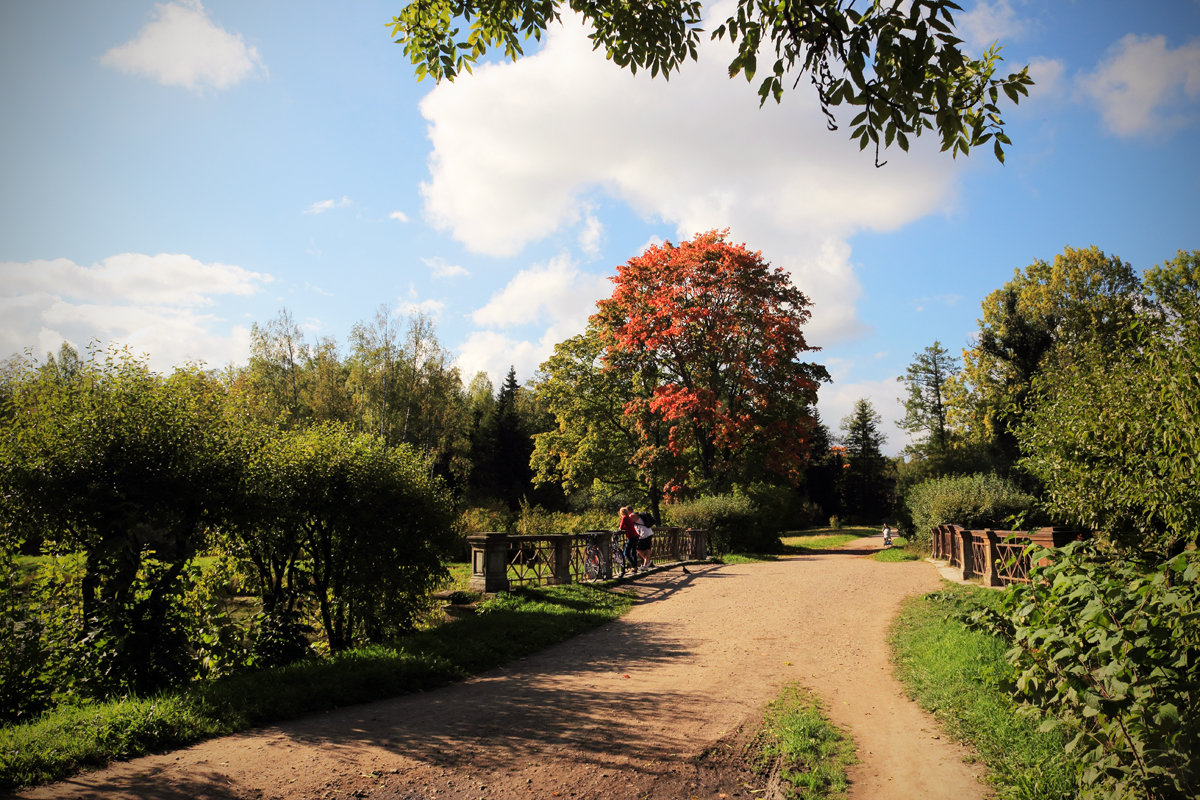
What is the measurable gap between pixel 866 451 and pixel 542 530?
151 ft

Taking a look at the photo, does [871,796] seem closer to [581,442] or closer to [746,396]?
[746,396]

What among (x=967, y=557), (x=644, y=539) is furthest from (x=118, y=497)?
(x=967, y=557)

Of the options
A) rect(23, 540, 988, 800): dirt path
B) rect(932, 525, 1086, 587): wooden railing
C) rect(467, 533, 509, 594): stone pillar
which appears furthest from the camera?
rect(932, 525, 1086, 587): wooden railing

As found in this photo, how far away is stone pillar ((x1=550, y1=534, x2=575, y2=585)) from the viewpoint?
1452 cm

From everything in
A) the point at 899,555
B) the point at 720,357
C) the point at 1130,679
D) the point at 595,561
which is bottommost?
the point at 899,555

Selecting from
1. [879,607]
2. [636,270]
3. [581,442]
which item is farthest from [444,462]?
[879,607]

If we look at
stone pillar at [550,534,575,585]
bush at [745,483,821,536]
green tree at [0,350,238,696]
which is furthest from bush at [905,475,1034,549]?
green tree at [0,350,238,696]

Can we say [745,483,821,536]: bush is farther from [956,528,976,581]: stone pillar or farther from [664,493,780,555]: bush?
[956,528,976,581]: stone pillar

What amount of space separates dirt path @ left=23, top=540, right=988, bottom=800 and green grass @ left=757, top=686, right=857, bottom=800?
5.8 inches

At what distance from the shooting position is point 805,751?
5238 mm

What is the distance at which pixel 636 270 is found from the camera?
1123 inches

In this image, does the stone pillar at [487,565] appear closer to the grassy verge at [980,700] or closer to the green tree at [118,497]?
the green tree at [118,497]

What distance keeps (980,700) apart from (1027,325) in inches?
1250

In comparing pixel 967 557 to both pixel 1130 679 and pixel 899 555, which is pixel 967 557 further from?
pixel 1130 679
